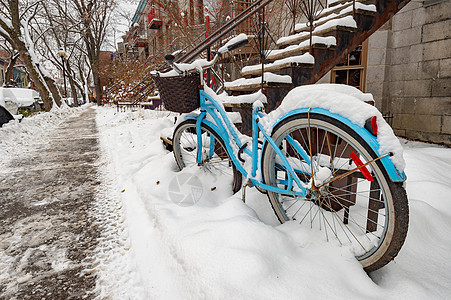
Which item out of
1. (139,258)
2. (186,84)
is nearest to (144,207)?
(139,258)

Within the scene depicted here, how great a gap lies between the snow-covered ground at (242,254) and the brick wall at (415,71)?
3.14m

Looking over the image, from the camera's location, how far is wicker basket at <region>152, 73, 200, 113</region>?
268cm

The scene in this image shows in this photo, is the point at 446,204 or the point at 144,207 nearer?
the point at 446,204

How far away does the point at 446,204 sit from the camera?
7.16 feet

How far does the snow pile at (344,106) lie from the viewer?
1.37m

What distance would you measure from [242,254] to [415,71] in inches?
227

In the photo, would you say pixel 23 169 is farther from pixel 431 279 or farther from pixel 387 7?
pixel 387 7

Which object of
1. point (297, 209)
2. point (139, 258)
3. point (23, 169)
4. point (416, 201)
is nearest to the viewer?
point (139, 258)

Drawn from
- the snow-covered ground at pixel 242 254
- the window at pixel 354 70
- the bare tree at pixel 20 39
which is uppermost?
the bare tree at pixel 20 39

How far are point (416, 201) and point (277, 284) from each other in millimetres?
1392

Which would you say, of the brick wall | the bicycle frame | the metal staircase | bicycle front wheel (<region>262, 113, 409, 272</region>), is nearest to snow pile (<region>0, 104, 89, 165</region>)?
the bicycle frame

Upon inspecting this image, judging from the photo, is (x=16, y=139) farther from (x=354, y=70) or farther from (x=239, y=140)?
(x=354, y=70)

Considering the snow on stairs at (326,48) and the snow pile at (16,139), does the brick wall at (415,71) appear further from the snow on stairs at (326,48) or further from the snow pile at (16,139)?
the snow pile at (16,139)

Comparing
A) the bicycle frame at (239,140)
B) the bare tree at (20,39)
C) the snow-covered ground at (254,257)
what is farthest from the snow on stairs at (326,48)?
the bare tree at (20,39)
